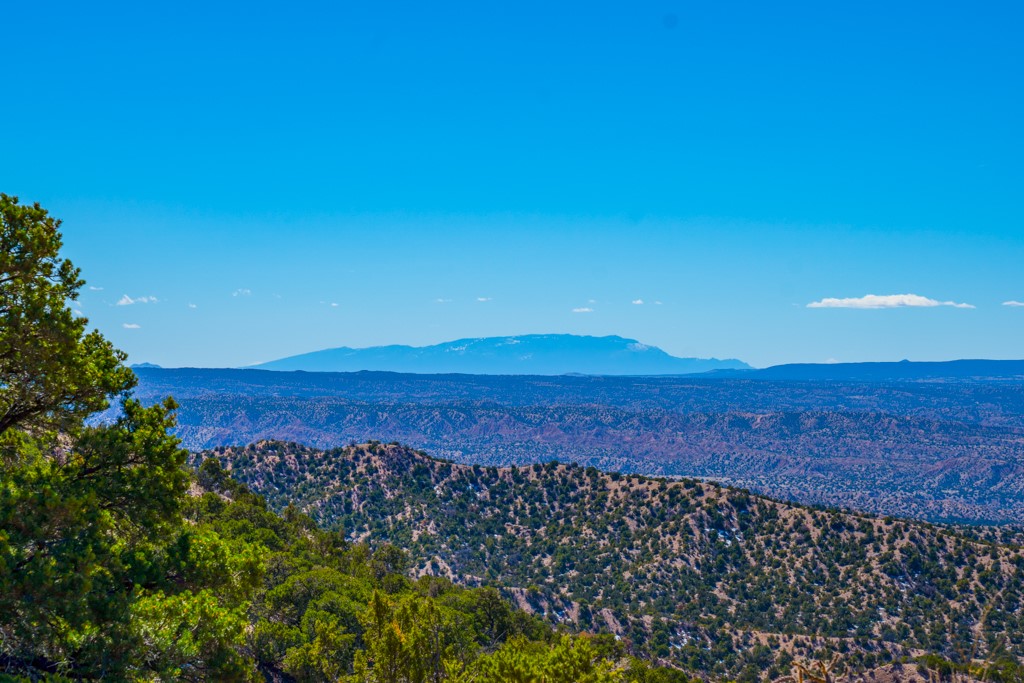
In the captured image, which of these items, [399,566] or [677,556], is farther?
[677,556]

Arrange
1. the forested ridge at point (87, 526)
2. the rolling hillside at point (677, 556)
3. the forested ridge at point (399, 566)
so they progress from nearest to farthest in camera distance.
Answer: the forested ridge at point (87, 526)
the forested ridge at point (399, 566)
the rolling hillside at point (677, 556)

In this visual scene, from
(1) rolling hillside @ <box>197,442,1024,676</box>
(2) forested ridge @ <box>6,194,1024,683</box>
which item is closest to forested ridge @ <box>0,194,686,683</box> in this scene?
(2) forested ridge @ <box>6,194,1024,683</box>

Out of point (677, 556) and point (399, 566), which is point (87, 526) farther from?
point (677, 556)

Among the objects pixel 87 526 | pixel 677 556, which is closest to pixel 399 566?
pixel 677 556

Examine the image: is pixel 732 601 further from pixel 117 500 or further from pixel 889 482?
pixel 889 482

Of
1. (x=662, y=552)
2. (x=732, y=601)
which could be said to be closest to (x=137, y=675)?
(x=732, y=601)

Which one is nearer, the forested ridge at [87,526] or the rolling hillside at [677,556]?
the forested ridge at [87,526]

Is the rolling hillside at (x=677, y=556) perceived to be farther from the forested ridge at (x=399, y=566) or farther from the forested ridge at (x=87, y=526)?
the forested ridge at (x=87, y=526)

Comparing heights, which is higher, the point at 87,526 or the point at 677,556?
the point at 87,526

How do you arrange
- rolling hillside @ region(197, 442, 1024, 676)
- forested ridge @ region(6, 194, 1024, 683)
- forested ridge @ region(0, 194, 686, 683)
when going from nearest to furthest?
forested ridge @ region(0, 194, 686, 683), forested ridge @ region(6, 194, 1024, 683), rolling hillside @ region(197, 442, 1024, 676)

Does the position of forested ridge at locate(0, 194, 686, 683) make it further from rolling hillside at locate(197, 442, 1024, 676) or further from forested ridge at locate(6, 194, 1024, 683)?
rolling hillside at locate(197, 442, 1024, 676)

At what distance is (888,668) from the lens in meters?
47.2

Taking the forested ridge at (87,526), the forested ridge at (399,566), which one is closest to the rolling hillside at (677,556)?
the forested ridge at (399,566)

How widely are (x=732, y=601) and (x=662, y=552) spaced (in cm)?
1124
